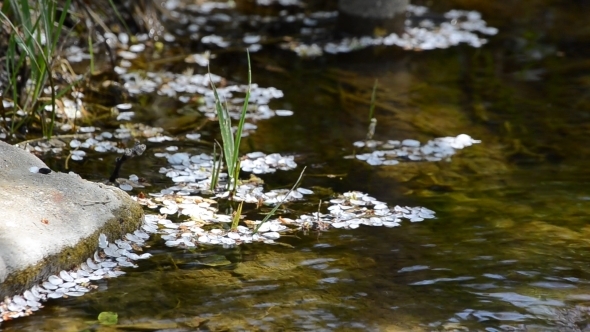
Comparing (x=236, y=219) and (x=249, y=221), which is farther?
(x=249, y=221)

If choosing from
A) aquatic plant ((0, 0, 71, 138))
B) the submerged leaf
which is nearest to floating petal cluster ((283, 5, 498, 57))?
aquatic plant ((0, 0, 71, 138))

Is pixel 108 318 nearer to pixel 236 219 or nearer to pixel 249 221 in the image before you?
pixel 236 219

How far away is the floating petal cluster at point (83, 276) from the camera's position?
2.54m

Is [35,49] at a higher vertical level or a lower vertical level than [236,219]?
higher

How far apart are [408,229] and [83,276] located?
1404 millimetres

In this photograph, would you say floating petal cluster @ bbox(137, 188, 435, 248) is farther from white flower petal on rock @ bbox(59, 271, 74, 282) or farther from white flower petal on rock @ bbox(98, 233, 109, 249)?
white flower petal on rock @ bbox(59, 271, 74, 282)

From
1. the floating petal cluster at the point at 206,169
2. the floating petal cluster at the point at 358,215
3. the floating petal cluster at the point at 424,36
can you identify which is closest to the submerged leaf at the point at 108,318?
the floating petal cluster at the point at 358,215

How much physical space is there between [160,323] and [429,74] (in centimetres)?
422

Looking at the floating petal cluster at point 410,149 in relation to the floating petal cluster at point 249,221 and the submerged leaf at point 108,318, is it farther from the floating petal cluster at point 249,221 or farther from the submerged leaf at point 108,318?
the submerged leaf at point 108,318

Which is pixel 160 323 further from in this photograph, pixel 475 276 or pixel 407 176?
pixel 407 176

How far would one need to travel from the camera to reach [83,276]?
2.78 m

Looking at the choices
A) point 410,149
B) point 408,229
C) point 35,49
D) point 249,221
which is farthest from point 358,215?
point 35,49

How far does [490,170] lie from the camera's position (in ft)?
13.9

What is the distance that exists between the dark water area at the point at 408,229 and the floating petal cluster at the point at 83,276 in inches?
1.7
